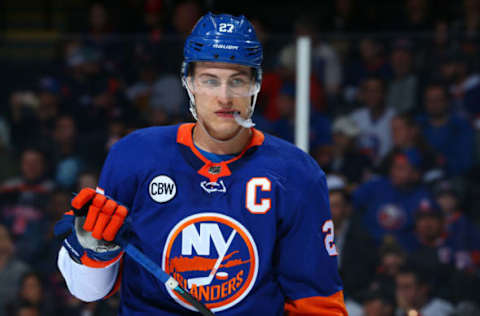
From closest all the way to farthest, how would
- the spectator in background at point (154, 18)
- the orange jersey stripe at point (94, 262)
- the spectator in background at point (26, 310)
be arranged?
the orange jersey stripe at point (94, 262)
the spectator in background at point (26, 310)
the spectator in background at point (154, 18)

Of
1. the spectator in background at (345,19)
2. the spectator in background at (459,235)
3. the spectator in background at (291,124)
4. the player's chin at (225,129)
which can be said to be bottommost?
the spectator in background at (459,235)

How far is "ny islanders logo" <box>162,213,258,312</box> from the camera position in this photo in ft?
4.89

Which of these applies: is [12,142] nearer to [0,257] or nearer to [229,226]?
[0,257]

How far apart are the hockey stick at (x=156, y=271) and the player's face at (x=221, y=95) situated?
0.31 metres

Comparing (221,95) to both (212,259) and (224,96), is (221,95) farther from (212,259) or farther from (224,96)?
(212,259)

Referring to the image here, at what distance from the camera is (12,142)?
288 cm

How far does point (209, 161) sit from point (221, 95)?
→ 0.15m

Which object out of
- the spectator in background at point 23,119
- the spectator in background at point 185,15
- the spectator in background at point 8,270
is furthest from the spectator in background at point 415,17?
the spectator in background at point 8,270

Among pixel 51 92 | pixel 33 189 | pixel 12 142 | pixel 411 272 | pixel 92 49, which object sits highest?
pixel 92 49

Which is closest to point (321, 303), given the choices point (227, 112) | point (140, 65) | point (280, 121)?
point (227, 112)

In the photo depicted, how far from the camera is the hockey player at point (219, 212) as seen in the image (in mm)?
1495

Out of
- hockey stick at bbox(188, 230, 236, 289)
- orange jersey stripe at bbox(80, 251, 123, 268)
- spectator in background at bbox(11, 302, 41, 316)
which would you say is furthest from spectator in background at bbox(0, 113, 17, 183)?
hockey stick at bbox(188, 230, 236, 289)

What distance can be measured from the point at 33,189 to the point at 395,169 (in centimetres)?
146

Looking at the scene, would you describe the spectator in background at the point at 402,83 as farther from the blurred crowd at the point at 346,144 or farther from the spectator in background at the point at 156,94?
the spectator in background at the point at 156,94
